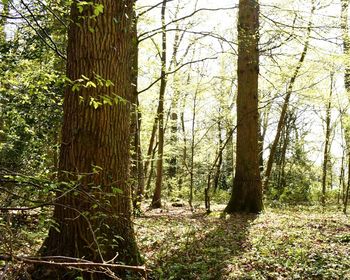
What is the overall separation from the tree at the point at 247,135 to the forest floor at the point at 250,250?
1616 mm

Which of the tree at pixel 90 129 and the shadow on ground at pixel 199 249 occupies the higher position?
the tree at pixel 90 129

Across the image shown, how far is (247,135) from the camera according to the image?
10758 mm

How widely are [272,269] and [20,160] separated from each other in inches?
278

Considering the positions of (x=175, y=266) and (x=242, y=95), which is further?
(x=242, y=95)

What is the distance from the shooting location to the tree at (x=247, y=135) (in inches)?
417

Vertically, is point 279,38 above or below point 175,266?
above

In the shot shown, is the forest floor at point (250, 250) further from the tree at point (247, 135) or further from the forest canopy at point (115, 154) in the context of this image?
the tree at point (247, 135)

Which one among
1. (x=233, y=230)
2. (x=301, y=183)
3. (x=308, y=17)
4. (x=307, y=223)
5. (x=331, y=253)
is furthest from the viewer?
(x=301, y=183)

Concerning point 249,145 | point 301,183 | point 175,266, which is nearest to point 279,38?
point 249,145

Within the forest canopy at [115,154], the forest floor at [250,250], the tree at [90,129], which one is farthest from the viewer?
the forest floor at [250,250]

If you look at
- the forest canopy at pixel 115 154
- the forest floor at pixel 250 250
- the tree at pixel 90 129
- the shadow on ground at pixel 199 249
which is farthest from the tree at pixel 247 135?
the tree at pixel 90 129

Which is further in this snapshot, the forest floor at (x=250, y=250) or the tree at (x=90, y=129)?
the forest floor at (x=250, y=250)

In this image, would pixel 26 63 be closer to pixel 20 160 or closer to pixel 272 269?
pixel 20 160

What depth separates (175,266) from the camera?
17.2 feet
